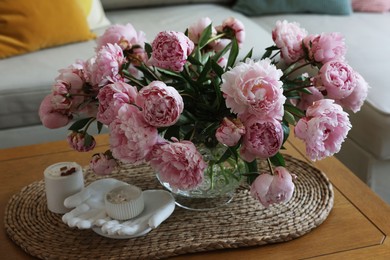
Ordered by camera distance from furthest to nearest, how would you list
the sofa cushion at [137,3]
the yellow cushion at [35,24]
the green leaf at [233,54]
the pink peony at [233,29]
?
the sofa cushion at [137,3] < the yellow cushion at [35,24] < the pink peony at [233,29] < the green leaf at [233,54]

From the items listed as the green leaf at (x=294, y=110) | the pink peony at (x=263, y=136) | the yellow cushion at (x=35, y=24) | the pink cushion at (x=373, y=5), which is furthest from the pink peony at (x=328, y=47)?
the pink cushion at (x=373, y=5)

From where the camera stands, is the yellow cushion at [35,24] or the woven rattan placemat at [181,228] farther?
the yellow cushion at [35,24]

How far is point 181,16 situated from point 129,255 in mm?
1588

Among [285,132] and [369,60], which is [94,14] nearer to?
[369,60]

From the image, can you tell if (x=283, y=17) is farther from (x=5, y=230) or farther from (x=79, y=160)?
(x=5, y=230)

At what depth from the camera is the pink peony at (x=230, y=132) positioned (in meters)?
0.98

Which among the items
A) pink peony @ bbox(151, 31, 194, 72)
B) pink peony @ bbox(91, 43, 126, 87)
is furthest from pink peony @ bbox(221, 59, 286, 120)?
pink peony @ bbox(91, 43, 126, 87)

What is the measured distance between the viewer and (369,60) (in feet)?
6.62

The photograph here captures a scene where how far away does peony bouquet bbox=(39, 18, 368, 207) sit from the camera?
0.96 meters

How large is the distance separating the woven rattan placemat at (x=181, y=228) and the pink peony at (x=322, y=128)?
21 cm

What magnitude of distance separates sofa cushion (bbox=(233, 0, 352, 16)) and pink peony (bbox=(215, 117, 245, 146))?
5.46ft

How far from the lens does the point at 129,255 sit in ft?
3.46

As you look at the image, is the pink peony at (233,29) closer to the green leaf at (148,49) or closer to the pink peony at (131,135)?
the green leaf at (148,49)

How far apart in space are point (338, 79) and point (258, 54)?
1.07 meters
